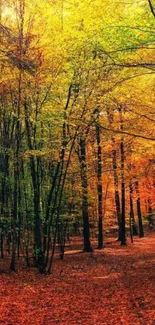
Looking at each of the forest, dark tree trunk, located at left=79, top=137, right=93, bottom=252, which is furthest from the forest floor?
dark tree trunk, located at left=79, top=137, right=93, bottom=252

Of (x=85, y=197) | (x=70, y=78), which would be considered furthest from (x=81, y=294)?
(x=85, y=197)

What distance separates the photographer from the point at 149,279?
11.2m

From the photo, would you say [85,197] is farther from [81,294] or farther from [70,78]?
[81,294]

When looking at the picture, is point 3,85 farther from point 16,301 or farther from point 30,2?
point 16,301

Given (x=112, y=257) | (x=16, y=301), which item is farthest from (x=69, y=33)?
(x=112, y=257)

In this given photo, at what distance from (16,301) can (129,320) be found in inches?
128

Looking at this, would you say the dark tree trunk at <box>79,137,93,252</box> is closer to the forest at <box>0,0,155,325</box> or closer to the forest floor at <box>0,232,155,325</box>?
the forest at <box>0,0,155,325</box>

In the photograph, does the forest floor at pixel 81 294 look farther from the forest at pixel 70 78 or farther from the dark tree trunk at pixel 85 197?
the dark tree trunk at pixel 85 197

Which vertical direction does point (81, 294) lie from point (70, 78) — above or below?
below

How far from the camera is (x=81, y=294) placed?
984 cm

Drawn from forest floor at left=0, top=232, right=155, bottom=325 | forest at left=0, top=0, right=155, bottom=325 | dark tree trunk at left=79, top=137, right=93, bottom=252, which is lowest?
forest floor at left=0, top=232, right=155, bottom=325

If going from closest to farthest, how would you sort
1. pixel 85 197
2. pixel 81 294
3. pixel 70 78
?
pixel 81 294
pixel 70 78
pixel 85 197

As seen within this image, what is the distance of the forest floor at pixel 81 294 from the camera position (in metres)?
7.31

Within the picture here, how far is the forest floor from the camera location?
731cm
